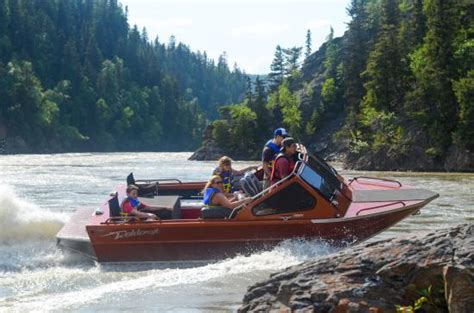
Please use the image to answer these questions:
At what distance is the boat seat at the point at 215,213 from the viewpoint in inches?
485

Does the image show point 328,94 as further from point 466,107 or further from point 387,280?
point 387,280

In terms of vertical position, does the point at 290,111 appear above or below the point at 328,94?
below

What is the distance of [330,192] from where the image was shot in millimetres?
12703

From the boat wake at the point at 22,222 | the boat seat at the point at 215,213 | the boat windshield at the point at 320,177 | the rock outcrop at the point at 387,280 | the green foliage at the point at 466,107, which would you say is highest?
the green foliage at the point at 466,107

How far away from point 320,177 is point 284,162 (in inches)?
28.4

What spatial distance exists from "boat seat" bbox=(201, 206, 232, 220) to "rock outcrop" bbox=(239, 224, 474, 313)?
6.11 meters

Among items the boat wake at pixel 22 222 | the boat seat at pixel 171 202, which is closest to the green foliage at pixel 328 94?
the boat wake at pixel 22 222

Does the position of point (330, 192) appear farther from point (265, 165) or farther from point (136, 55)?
point (136, 55)

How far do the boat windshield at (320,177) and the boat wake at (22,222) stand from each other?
5.49 metres

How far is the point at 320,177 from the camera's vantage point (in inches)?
503

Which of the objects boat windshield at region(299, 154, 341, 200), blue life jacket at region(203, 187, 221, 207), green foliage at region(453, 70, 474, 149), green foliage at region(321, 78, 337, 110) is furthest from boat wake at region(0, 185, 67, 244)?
green foliage at region(321, 78, 337, 110)

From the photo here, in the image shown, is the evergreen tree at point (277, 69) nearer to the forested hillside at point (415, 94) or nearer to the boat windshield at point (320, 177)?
the forested hillside at point (415, 94)

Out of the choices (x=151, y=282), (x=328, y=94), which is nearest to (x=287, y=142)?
(x=151, y=282)

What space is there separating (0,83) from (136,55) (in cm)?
6583
